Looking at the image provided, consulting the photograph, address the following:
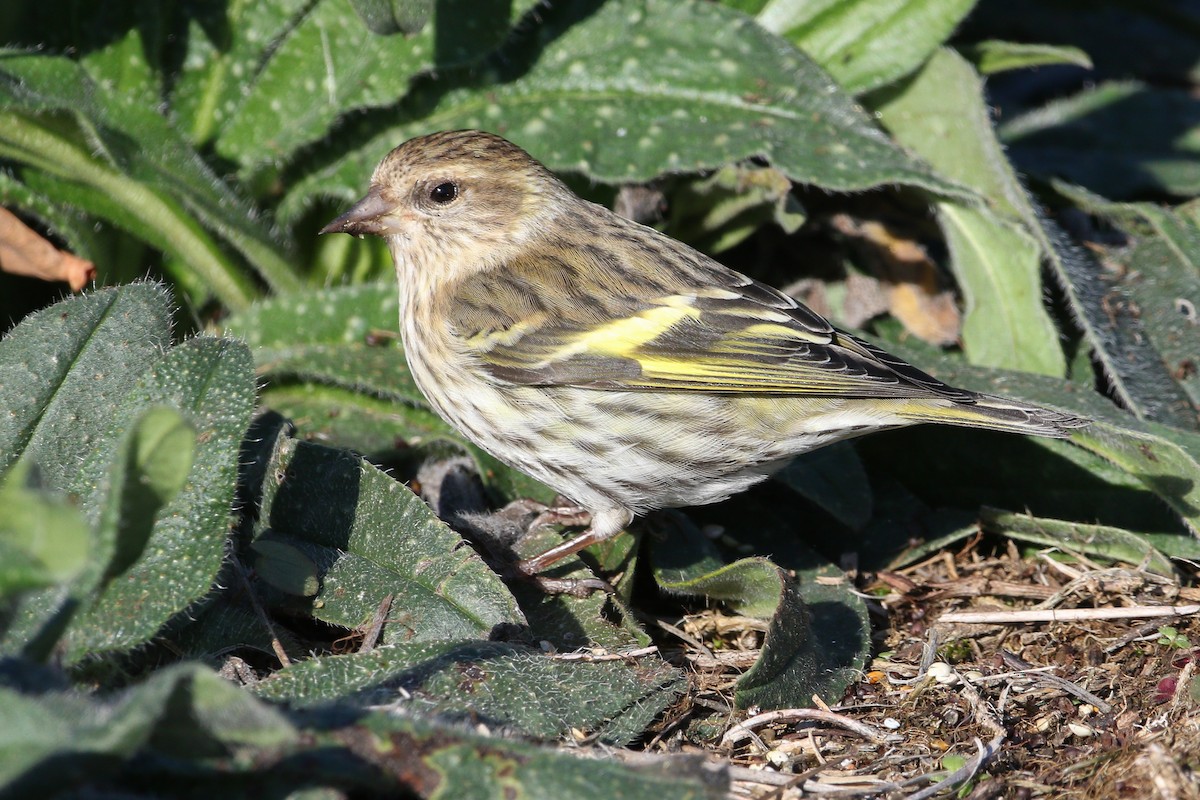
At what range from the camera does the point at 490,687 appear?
2717 mm

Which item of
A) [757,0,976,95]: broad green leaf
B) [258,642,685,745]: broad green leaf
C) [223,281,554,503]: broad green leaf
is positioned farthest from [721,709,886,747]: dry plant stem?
[757,0,976,95]: broad green leaf

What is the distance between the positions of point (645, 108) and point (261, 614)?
2101 mm

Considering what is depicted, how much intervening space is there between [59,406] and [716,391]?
1.66 meters

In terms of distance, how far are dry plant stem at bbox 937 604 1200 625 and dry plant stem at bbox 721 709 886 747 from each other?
61 centimetres

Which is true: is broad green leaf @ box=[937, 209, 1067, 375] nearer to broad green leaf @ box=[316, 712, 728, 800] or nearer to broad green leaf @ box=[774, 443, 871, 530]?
broad green leaf @ box=[774, 443, 871, 530]

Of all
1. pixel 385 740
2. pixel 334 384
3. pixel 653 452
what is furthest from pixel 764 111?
pixel 385 740

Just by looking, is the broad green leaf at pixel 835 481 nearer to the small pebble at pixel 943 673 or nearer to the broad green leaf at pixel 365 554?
the small pebble at pixel 943 673

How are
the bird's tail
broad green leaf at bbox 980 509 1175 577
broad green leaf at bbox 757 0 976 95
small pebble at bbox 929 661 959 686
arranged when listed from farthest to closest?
broad green leaf at bbox 757 0 976 95
broad green leaf at bbox 980 509 1175 577
the bird's tail
small pebble at bbox 929 661 959 686

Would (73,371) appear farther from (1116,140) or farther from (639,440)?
(1116,140)

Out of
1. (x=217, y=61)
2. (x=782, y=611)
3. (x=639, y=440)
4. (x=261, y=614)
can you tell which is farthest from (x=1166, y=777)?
(x=217, y=61)

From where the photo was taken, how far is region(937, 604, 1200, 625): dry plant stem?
3.33 meters

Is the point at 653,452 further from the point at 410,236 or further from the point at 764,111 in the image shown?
the point at 764,111

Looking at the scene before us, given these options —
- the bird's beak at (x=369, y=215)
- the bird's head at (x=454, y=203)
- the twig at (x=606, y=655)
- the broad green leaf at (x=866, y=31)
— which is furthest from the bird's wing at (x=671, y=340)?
the broad green leaf at (x=866, y=31)

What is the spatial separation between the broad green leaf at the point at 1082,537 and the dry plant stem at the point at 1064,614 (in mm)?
181
